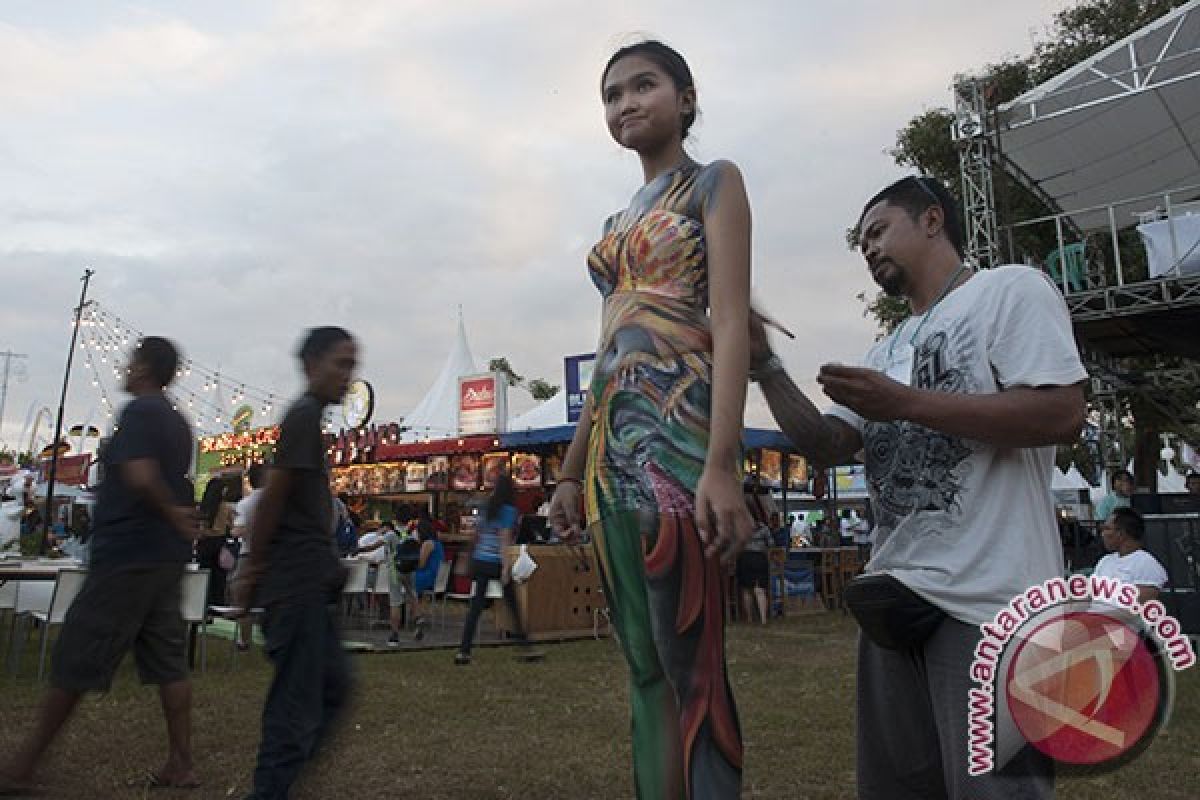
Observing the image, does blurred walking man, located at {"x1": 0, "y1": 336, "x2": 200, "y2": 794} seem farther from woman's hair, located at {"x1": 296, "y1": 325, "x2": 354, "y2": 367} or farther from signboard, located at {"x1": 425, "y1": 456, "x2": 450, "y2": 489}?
signboard, located at {"x1": 425, "y1": 456, "x2": 450, "y2": 489}

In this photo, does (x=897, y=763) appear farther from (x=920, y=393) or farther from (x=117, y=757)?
(x=117, y=757)

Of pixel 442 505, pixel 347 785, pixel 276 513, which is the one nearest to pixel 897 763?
pixel 276 513

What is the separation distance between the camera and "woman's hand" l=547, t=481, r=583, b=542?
76.7 inches

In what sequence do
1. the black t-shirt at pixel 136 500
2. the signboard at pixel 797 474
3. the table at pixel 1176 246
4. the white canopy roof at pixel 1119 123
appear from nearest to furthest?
the black t-shirt at pixel 136 500 < the table at pixel 1176 246 < the white canopy roof at pixel 1119 123 < the signboard at pixel 797 474

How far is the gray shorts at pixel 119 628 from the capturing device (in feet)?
11.0

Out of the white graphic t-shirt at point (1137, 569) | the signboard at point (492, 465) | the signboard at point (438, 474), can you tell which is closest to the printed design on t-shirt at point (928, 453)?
the white graphic t-shirt at point (1137, 569)

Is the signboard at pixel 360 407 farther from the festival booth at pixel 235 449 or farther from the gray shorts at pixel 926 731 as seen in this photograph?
the gray shorts at pixel 926 731

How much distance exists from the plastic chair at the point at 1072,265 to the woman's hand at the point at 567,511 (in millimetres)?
12511

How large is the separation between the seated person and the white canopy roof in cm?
888

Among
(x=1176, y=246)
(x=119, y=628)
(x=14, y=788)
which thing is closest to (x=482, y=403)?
(x=1176, y=246)

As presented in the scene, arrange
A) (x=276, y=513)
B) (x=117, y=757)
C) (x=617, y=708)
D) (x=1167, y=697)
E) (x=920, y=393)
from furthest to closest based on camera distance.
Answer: (x=617, y=708), (x=117, y=757), (x=276, y=513), (x=920, y=393), (x=1167, y=697)

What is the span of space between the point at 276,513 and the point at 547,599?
25.6ft

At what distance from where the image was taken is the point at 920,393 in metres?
1.50

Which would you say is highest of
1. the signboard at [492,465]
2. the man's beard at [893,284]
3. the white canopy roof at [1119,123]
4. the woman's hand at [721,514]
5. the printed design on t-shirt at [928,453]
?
the white canopy roof at [1119,123]
